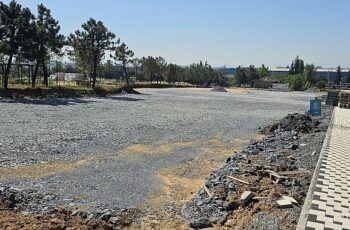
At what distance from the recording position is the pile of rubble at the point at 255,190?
6738mm

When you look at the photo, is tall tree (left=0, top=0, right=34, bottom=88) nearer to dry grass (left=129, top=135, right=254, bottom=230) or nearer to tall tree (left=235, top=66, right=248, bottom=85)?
dry grass (left=129, top=135, right=254, bottom=230)

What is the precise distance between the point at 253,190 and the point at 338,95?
3075cm

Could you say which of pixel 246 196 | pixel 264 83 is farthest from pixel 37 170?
pixel 264 83

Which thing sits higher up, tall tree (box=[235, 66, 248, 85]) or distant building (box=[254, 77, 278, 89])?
tall tree (box=[235, 66, 248, 85])

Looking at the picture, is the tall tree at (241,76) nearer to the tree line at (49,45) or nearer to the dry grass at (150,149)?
the tree line at (49,45)

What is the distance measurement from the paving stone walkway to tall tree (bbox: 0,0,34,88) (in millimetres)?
26744

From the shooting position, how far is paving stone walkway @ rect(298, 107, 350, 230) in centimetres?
583

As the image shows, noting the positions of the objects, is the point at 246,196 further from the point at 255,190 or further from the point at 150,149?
the point at 150,149

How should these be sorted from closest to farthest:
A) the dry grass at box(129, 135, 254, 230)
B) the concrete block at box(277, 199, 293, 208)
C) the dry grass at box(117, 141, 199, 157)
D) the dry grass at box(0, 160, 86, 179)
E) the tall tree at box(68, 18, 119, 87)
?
the concrete block at box(277, 199, 293, 208)
the dry grass at box(129, 135, 254, 230)
the dry grass at box(0, 160, 86, 179)
the dry grass at box(117, 141, 199, 157)
the tall tree at box(68, 18, 119, 87)

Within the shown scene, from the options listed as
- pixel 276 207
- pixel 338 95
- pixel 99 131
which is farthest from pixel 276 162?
pixel 338 95

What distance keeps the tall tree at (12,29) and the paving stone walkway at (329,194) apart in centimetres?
2674

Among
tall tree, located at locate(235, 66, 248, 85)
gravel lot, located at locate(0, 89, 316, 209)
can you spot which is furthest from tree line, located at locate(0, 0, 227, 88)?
tall tree, located at locate(235, 66, 248, 85)

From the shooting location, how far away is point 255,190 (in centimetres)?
790

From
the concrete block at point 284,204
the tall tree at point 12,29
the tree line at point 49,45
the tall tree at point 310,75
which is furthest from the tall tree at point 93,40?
the tall tree at point 310,75
